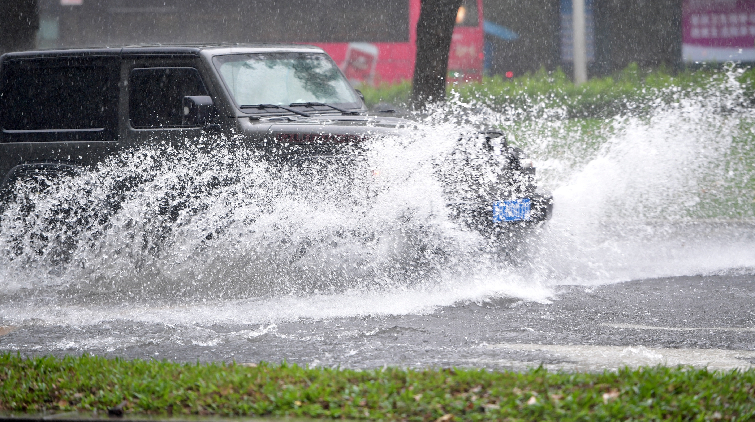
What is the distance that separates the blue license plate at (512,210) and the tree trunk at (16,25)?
7.75 meters

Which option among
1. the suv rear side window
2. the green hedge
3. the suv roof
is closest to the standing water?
the suv rear side window

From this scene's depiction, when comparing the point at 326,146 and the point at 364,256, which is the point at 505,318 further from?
the point at 326,146

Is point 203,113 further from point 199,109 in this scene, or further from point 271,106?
point 271,106

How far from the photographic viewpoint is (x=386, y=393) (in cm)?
393

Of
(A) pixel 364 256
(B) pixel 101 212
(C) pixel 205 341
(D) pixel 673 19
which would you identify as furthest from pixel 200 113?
(D) pixel 673 19

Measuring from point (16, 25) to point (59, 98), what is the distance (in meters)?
4.50

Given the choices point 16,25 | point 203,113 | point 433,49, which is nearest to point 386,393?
point 203,113

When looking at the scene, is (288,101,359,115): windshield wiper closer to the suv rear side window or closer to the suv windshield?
the suv windshield

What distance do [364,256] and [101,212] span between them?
2.33m

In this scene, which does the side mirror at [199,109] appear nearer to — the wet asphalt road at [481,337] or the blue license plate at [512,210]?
the wet asphalt road at [481,337]

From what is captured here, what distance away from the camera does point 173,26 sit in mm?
19922

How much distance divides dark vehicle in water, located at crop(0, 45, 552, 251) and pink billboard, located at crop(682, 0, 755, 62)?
18336mm

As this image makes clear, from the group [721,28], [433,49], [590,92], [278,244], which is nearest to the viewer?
[278,244]

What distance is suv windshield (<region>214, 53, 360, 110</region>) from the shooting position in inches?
297
